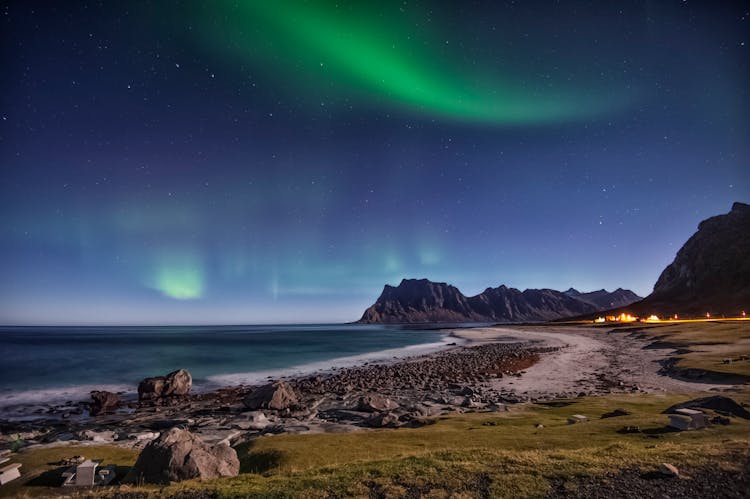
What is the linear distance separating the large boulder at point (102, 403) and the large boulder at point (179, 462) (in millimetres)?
26658

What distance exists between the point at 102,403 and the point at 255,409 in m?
16.0

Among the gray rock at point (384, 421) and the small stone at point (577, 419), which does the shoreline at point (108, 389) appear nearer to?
the gray rock at point (384, 421)

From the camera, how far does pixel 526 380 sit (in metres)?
42.8

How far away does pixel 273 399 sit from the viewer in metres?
33.2

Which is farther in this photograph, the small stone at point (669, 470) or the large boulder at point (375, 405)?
the large boulder at point (375, 405)

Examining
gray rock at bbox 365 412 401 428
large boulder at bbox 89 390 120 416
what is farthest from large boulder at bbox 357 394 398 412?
large boulder at bbox 89 390 120 416

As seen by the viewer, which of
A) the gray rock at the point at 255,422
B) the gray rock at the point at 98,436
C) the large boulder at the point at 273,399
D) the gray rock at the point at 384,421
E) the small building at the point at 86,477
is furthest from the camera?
the large boulder at the point at 273,399

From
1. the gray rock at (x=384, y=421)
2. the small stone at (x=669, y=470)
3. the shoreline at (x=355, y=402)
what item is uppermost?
the small stone at (x=669, y=470)

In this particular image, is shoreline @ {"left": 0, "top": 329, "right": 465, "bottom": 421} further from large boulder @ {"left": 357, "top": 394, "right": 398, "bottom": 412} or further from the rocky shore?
large boulder @ {"left": 357, "top": 394, "right": 398, "bottom": 412}

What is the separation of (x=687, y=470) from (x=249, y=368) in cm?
6796

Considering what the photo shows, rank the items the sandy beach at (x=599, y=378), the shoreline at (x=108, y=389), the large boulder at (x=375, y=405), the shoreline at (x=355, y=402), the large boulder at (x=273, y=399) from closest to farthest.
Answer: the shoreline at (x=355, y=402), the large boulder at (x=375, y=405), the large boulder at (x=273, y=399), the sandy beach at (x=599, y=378), the shoreline at (x=108, y=389)

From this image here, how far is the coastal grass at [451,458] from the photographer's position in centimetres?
1100

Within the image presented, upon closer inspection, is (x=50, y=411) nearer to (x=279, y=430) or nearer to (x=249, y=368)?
(x=279, y=430)

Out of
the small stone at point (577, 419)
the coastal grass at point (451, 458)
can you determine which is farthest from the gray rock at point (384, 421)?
the small stone at point (577, 419)
